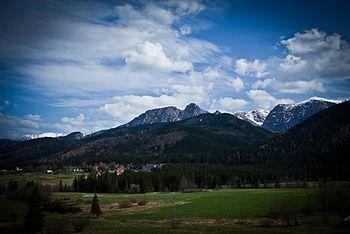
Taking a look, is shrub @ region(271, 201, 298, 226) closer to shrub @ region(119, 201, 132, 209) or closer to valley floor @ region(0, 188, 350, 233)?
valley floor @ region(0, 188, 350, 233)

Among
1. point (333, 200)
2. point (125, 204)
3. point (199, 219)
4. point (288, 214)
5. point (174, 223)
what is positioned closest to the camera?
point (288, 214)

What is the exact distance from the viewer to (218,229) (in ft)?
243

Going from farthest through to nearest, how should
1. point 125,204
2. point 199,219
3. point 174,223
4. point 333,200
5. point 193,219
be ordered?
1. point 125,204
2. point 193,219
3. point 333,200
4. point 199,219
5. point 174,223

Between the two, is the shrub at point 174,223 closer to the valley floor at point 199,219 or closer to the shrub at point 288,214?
the valley floor at point 199,219

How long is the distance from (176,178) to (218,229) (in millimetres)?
125943

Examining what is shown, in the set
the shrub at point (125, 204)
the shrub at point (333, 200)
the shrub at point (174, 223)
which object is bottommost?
the shrub at point (174, 223)

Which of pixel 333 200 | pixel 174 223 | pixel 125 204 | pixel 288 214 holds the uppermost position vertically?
pixel 333 200

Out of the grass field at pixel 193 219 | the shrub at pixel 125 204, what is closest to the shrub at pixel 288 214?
the grass field at pixel 193 219

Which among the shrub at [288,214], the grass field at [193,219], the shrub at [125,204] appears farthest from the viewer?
the shrub at [125,204]

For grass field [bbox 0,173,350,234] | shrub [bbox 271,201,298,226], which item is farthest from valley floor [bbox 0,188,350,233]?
shrub [bbox 271,201,298,226]

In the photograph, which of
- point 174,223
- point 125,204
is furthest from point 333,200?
point 125,204

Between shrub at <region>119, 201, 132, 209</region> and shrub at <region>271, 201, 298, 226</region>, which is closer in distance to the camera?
shrub at <region>271, 201, 298, 226</region>

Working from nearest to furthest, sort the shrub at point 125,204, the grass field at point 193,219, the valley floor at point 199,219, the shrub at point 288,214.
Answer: the valley floor at point 199,219 → the grass field at point 193,219 → the shrub at point 288,214 → the shrub at point 125,204

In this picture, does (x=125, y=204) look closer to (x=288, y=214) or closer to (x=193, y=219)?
(x=193, y=219)
